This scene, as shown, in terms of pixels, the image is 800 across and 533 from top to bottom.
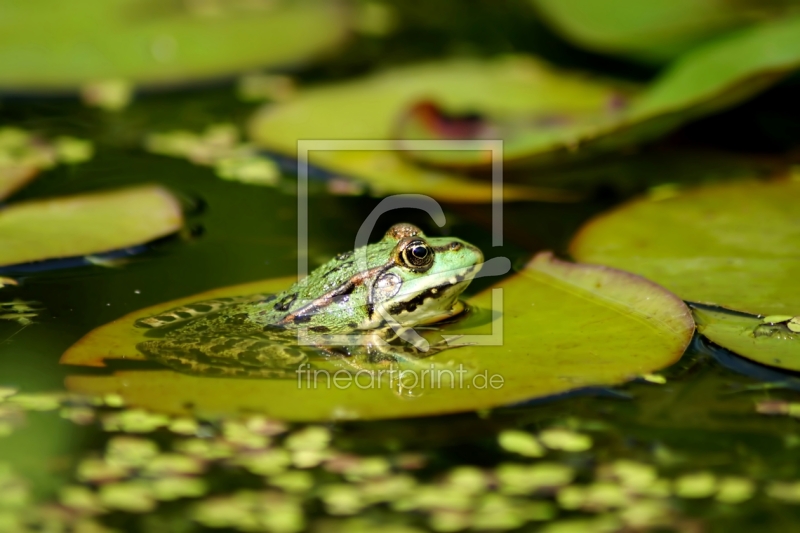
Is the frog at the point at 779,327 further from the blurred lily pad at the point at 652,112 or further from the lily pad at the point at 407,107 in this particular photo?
the lily pad at the point at 407,107

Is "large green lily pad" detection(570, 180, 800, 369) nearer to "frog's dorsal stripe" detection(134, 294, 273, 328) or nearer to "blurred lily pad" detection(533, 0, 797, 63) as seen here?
"blurred lily pad" detection(533, 0, 797, 63)

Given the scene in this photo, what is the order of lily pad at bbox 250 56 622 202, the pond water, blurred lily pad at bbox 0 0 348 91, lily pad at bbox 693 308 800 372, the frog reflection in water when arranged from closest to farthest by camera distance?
the pond water
lily pad at bbox 693 308 800 372
the frog reflection in water
lily pad at bbox 250 56 622 202
blurred lily pad at bbox 0 0 348 91

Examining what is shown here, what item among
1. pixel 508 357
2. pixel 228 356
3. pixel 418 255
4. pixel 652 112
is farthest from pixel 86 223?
pixel 652 112

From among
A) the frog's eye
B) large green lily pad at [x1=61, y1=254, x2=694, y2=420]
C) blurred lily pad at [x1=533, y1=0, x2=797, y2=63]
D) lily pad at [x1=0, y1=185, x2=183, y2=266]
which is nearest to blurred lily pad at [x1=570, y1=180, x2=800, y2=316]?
large green lily pad at [x1=61, y1=254, x2=694, y2=420]

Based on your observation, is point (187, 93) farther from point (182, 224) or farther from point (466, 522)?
point (466, 522)

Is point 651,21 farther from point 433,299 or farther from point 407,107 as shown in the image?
point 433,299

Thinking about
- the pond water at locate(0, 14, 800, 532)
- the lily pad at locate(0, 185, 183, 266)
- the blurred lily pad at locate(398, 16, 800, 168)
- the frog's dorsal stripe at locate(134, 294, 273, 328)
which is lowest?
the pond water at locate(0, 14, 800, 532)
